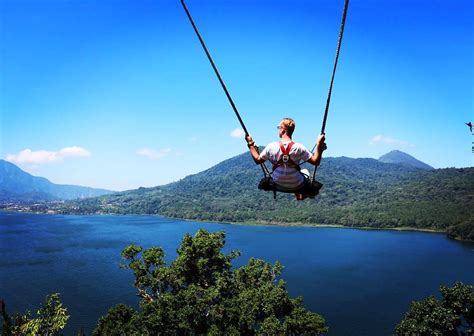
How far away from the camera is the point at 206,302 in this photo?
16875mm

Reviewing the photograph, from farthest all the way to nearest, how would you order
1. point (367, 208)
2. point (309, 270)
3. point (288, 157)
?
1. point (367, 208)
2. point (309, 270)
3. point (288, 157)

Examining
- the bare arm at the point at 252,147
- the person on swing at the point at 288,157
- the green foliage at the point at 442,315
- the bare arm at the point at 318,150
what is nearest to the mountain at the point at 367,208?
the green foliage at the point at 442,315

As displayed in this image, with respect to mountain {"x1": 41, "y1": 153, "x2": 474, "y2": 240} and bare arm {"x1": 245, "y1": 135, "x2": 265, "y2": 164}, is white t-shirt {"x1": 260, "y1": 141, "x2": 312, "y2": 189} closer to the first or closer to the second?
bare arm {"x1": 245, "y1": 135, "x2": 265, "y2": 164}

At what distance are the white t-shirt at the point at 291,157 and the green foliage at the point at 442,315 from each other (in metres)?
20.1

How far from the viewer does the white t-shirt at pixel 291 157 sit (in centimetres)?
404

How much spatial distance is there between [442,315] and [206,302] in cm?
1314

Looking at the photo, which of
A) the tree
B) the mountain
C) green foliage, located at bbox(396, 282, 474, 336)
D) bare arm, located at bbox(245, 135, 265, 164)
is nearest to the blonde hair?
bare arm, located at bbox(245, 135, 265, 164)

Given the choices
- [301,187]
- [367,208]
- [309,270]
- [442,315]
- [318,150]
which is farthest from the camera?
[367,208]

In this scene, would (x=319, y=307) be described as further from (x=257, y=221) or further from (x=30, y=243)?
(x=257, y=221)

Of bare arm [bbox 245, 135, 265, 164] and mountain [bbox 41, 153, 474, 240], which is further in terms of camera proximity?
mountain [bbox 41, 153, 474, 240]

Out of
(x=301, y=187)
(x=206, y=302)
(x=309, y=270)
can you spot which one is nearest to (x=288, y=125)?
(x=301, y=187)

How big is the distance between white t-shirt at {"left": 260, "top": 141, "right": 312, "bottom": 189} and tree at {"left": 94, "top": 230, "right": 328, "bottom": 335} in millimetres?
12941

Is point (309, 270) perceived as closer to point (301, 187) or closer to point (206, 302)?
point (206, 302)

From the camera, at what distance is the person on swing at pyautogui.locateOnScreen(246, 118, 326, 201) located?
403 cm
